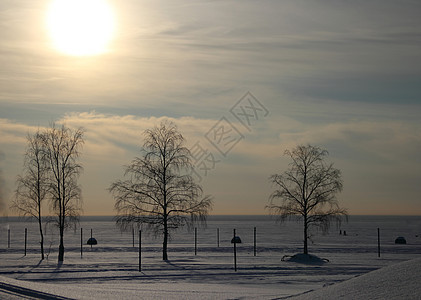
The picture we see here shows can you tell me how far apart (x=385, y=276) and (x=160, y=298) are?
7094 mm

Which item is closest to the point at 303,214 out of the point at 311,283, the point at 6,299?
the point at 311,283

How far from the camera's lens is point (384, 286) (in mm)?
14328

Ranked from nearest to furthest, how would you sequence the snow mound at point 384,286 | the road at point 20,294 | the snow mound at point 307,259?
the snow mound at point 384,286, the road at point 20,294, the snow mound at point 307,259

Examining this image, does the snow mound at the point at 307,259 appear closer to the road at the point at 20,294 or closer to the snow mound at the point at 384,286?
the snow mound at the point at 384,286

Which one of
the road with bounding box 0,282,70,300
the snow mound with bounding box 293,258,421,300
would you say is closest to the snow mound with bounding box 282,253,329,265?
the snow mound with bounding box 293,258,421,300

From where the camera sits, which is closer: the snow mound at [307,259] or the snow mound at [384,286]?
the snow mound at [384,286]

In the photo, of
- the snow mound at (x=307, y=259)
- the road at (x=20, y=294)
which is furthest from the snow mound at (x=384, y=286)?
the snow mound at (x=307, y=259)

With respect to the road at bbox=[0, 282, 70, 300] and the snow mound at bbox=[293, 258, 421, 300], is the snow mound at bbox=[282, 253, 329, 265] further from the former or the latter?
the road at bbox=[0, 282, 70, 300]

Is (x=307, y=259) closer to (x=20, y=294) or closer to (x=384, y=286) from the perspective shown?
(x=384, y=286)

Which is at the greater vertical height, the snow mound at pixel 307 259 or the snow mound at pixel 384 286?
the snow mound at pixel 384 286

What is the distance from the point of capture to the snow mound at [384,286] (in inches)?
532

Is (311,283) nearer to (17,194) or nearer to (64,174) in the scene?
(64,174)

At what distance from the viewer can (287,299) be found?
16625 millimetres

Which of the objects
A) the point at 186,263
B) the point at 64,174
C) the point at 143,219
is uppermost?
the point at 64,174
